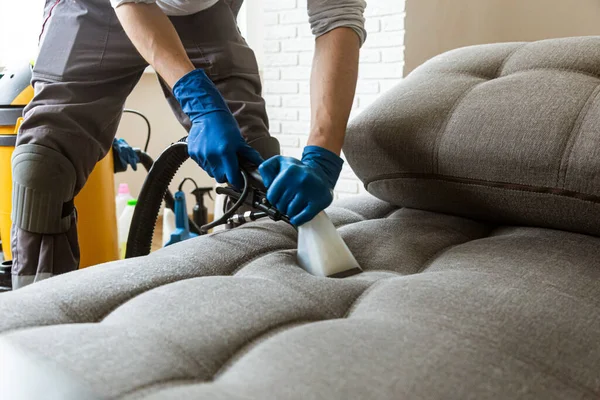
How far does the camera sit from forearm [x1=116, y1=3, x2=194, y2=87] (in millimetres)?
1104

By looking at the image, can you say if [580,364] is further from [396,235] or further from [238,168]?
[238,168]

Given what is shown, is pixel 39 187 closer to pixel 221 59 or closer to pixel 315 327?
pixel 221 59

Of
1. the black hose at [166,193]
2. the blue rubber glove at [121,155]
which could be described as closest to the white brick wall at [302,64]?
the black hose at [166,193]

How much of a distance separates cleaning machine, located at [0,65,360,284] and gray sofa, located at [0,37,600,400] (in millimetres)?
41

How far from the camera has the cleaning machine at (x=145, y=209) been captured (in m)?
0.83

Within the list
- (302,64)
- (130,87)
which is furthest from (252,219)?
(302,64)

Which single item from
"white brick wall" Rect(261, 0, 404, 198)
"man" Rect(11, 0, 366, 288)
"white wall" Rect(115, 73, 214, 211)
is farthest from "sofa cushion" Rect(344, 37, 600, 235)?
"white wall" Rect(115, 73, 214, 211)

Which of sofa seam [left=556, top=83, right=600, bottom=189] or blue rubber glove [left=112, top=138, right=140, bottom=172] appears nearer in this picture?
sofa seam [left=556, top=83, right=600, bottom=189]

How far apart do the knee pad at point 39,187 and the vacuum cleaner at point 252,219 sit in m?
0.16

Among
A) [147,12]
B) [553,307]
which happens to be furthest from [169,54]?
[553,307]

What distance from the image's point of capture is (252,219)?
106 centimetres

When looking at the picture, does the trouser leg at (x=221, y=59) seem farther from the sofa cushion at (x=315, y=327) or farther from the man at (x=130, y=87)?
the sofa cushion at (x=315, y=327)

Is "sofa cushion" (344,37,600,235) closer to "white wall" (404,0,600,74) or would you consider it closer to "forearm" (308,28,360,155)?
"forearm" (308,28,360,155)

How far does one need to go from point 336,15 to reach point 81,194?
2.96ft
